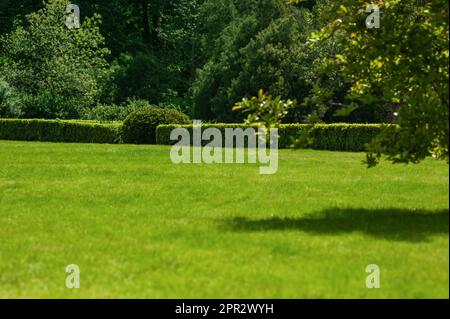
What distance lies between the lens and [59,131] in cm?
3603

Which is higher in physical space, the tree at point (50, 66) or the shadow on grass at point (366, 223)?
the tree at point (50, 66)

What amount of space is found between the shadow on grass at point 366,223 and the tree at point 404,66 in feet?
3.09

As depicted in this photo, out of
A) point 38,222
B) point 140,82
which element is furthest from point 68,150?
point 140,82

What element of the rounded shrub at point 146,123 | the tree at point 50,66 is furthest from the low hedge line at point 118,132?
the tree at point 50,66

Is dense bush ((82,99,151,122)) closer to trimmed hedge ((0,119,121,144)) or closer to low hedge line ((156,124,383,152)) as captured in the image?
trimmed hedge ((0,119,121,144))

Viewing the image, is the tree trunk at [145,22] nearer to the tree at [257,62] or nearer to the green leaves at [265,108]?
the tree at [257,62]

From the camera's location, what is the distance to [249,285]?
8406 millimetres

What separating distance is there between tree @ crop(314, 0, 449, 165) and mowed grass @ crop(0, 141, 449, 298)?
1.30 meters

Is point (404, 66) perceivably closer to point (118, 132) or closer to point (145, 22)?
point (118, 132)

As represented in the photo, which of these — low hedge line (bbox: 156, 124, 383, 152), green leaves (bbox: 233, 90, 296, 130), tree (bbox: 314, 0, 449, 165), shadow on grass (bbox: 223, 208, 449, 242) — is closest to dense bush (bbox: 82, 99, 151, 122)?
low hedge line (bbox: 156, 124, 383, 152)

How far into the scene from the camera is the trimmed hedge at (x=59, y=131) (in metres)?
34.4

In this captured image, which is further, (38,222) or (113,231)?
(38,222)
